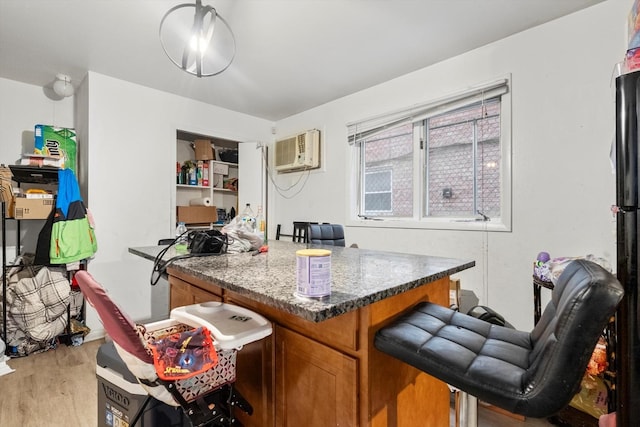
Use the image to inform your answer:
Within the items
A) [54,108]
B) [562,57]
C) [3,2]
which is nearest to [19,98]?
[54,108]

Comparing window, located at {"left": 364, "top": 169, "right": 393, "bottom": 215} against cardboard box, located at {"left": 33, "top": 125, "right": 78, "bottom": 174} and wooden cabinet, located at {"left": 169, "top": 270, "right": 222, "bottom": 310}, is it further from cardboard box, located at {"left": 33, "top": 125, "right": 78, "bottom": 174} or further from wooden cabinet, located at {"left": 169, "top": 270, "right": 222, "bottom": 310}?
cardboard box, located at {"left": 33, "top": 125, "right": 78, "bottom": 174}

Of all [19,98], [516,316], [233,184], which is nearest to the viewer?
[516,316]

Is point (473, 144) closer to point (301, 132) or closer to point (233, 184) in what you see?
point (301, 132)

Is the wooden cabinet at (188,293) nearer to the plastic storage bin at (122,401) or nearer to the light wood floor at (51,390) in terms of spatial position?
the plastic storage bin at (122,401)

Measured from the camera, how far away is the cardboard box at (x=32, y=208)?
2.54 m

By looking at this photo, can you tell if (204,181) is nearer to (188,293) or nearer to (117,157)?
(117,157)

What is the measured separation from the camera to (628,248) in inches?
36.8

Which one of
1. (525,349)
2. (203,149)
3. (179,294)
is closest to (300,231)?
(203,149)

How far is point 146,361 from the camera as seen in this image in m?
0.84

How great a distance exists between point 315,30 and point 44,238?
2.85m

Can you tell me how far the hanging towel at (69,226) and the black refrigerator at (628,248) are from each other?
3.48 metres

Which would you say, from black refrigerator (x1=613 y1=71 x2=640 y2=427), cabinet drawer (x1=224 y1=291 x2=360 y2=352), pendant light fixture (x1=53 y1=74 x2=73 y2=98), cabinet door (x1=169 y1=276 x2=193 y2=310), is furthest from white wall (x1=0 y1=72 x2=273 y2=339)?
black refrigerator (x1=613 y1=71 x2=640 y2=427)

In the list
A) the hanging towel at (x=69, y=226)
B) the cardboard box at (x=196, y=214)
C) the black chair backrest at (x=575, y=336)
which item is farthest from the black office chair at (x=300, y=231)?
the black chair backrest at (x=575, y=336)

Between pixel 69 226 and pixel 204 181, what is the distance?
1.59 m
